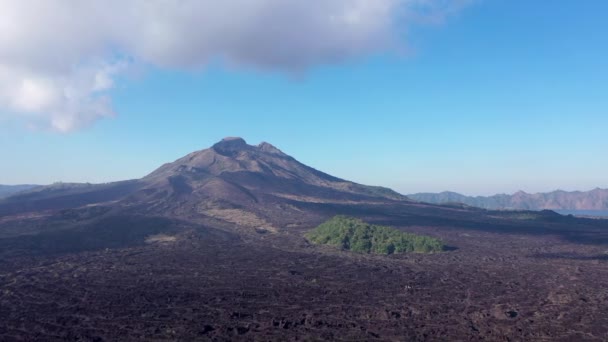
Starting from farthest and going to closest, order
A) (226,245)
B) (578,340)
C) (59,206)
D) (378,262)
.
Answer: (59,206), (226,245), (378,262), (578,340)

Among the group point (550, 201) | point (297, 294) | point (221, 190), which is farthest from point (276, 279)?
point (550, 201)

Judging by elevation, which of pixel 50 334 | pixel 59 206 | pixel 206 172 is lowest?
pixel 50 334

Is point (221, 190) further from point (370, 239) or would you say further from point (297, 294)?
point (297, 294)

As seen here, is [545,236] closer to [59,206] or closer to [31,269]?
[31,269]

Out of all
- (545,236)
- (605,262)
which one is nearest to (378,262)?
(605,262)

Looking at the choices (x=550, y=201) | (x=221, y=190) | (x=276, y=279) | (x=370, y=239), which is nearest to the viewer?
(x=276, y=279)

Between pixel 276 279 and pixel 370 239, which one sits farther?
pixel 370 239

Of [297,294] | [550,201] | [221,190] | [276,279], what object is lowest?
[297,294]
